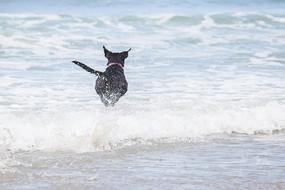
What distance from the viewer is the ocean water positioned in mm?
6777

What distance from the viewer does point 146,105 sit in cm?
1089

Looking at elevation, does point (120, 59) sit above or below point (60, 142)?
above

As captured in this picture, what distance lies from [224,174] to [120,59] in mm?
2847

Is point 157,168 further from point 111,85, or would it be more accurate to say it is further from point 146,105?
point 146,105

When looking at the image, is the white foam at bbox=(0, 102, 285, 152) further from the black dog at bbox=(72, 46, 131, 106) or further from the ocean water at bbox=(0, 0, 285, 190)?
the black dog at bbox=(72, 46, 131, 106)

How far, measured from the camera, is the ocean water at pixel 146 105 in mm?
6777

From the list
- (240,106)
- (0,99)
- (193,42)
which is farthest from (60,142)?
(193,42)

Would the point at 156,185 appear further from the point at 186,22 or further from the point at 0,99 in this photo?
the point at 186,22

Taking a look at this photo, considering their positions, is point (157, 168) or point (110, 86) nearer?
point (157, 168)

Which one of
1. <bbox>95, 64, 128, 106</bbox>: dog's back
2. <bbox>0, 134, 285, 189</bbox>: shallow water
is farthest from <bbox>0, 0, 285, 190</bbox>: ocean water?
<bbox>95, 64, 128, 106</bbox>: dog's back

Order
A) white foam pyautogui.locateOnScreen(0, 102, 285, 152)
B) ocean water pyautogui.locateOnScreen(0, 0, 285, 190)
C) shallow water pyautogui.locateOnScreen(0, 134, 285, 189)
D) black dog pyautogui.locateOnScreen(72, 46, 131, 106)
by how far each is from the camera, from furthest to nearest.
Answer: black dog pyautogui.locateOnScreen(72, 46, 131, 106) → white foam pyautogui.locateOnScreen(0, 102, 285, 152) → ocean water pyautogui.locateOnScreen(0, 0, 285, 190) → shallow water pyautogui.locateOnScreen(0, 134, 285, 189)

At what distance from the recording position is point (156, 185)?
6.26 meters

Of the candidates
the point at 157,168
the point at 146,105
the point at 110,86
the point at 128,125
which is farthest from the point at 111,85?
the point at 146,105

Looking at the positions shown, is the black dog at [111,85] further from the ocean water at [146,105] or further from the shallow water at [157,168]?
the shallow water at [157,168]
